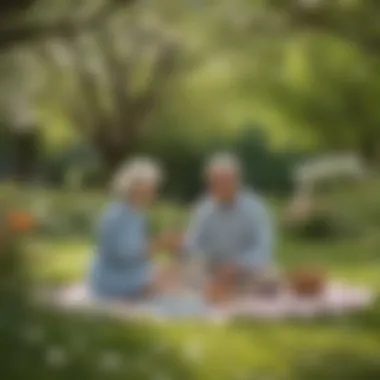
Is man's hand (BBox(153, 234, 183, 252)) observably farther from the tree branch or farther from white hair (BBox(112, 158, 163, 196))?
the tree branch

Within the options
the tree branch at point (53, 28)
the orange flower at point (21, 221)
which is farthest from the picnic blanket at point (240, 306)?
the tree branch at point (53, 28)

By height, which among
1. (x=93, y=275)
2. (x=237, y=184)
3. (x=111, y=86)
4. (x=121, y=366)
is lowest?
(x=121, y=366)

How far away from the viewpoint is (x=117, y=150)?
1.42 metres

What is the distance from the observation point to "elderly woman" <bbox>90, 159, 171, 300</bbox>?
1384 millimetres

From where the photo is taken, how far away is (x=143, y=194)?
142 cm

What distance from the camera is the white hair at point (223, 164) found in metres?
1.41

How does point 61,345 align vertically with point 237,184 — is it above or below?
below

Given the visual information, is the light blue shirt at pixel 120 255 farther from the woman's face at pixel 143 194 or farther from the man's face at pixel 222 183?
the man's face at pixel 222 183

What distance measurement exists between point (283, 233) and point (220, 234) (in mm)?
94

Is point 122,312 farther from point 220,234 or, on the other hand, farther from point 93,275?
point 220,234

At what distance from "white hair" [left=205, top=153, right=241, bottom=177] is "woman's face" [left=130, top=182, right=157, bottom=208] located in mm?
86

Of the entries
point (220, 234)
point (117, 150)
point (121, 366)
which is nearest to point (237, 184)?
point (220, 234)

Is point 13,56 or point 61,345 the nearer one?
point 61,345

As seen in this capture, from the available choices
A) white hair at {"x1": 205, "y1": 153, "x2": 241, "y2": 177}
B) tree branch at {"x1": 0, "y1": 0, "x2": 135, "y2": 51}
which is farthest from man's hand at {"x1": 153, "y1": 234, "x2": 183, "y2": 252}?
tree branch at {"x1": 0, "y1": 0, "x2": 135, "y2": 51}
